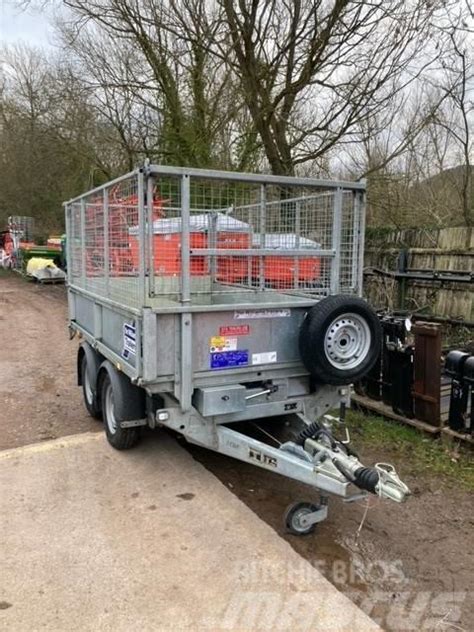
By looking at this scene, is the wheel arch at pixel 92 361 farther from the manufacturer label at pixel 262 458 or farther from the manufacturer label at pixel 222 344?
the manufacturer label at pixel 262 458

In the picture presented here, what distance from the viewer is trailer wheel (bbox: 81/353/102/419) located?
16.6 feet

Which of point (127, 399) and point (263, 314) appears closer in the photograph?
point (263, 314)

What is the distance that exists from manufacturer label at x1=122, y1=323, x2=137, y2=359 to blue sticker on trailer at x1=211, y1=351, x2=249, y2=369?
53 centimetres

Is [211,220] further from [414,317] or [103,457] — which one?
[414,317]

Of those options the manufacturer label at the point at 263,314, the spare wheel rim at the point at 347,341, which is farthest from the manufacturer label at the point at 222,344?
the spare wheel rim at the point at 347,341

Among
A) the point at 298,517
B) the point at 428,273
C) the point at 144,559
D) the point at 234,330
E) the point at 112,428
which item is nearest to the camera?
the point at 144,559

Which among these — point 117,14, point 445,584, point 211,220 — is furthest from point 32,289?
point 445,584

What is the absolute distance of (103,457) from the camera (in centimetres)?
434

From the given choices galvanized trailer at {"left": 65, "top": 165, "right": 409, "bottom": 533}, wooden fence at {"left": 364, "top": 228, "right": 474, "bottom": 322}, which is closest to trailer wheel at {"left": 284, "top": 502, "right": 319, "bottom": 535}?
galvanized trailer at {"left": 65, "top": 165, "right": 409, "bottom": 533}

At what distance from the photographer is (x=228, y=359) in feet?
11.8

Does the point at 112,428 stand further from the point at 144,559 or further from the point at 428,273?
the point at 428,273

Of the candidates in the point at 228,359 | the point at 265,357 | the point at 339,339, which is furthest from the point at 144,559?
the point at 339,339

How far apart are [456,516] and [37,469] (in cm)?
306

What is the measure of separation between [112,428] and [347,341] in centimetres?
212
